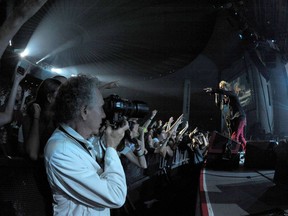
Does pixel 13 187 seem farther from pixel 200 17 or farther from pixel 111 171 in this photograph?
pixel 200 17

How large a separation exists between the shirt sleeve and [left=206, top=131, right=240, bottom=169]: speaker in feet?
13.9

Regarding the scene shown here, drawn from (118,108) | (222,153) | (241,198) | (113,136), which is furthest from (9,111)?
(222,153)

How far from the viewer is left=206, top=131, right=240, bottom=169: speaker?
5.27 m

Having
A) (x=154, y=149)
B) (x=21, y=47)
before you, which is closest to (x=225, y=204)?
(x=154, y=149)

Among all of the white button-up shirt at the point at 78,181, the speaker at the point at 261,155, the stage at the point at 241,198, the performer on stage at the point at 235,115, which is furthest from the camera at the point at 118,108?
the performer on stage at the point at 235,115

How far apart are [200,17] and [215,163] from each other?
8540 mm

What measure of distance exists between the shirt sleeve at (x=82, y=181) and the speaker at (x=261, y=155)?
4.00 m

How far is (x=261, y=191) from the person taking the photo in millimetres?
2967

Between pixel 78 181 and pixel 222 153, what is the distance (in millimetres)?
4398

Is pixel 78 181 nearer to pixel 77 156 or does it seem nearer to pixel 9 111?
pixel 77 156

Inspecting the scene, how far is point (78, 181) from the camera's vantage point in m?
1.24

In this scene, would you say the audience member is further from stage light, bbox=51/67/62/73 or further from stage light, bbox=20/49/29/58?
stage light, bbox=51/67/62/73

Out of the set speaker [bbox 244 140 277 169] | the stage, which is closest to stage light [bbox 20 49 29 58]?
speaker [bbox 244 140 277 169]

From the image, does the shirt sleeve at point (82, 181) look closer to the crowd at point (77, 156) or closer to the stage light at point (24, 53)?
the crowd at point (77, 156)
